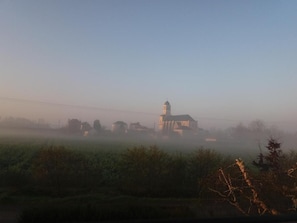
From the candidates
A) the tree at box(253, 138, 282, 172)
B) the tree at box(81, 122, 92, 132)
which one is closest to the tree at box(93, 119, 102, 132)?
the tree at box(81, 122, 92, 132)

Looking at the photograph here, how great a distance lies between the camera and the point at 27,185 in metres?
10.6

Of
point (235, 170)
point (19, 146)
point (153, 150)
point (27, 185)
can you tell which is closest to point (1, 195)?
point (27, 185)

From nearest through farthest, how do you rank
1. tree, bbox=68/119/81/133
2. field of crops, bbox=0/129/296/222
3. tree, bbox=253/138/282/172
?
Answer: 1. tree, bbox=253/138/282/172
2. field of crops, bbox=0/129/296/222
3. tree, bbox=68/119/81/133

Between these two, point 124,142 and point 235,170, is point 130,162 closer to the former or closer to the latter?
point 124,142

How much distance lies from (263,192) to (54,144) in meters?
9.45

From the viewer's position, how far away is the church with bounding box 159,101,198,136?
15562 millimetres

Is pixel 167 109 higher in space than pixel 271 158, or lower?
higher

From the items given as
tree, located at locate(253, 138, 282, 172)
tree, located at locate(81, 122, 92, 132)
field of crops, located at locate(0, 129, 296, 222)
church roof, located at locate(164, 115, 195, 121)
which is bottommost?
field of crops, located at locate(0, 129, 296, 222)

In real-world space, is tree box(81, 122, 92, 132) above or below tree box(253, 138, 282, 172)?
above

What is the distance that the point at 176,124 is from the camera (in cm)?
1573

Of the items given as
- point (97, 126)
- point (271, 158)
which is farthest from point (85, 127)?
point (271, 158)

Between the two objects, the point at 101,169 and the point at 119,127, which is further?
the point at 119,127

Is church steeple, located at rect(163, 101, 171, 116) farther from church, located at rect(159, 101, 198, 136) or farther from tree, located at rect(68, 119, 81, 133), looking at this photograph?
tree, located at rect(68, 119, 81, 133)

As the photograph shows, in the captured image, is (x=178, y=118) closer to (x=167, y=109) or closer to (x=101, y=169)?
(x=167, y=109)
